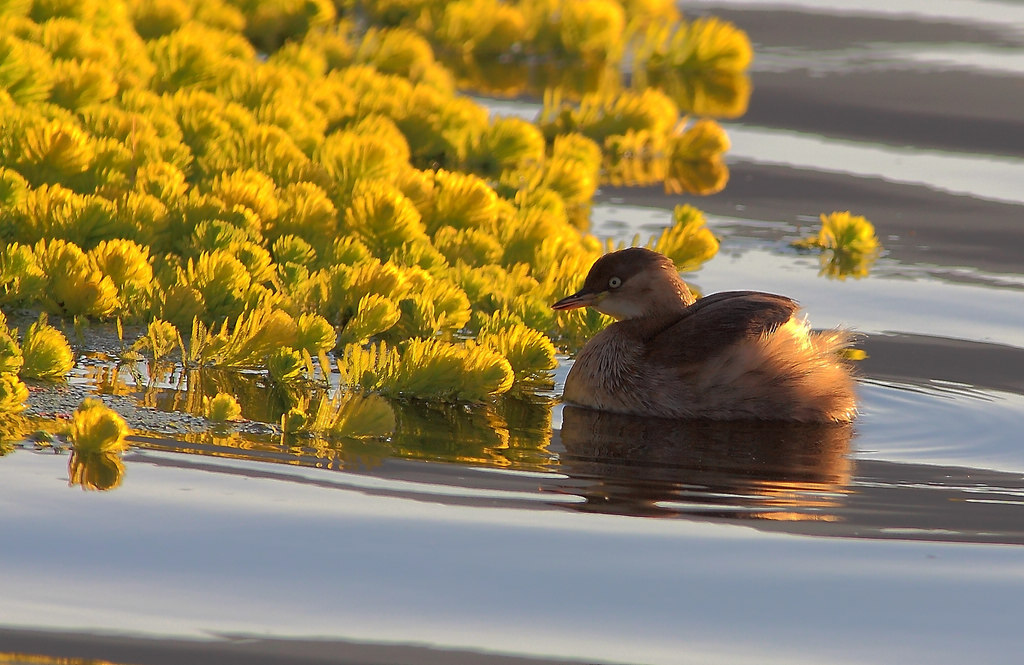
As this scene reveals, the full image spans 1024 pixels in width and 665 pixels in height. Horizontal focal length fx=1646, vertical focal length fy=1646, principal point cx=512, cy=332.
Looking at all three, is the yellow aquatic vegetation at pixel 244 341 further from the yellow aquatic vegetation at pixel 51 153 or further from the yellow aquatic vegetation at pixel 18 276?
the yellow aquatic vegetation at pixel 51 153

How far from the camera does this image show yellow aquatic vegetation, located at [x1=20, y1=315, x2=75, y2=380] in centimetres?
564

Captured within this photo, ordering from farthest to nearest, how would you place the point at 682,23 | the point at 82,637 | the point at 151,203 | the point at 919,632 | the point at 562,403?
the point at 682,23
the point at 151,203
the point at 562,403
the point at 919,632
the point at 82,637

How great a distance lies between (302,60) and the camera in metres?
10.3

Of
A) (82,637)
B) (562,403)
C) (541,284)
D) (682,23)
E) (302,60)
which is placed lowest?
(82,637)

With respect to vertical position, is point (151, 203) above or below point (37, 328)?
above

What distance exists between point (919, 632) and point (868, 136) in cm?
724

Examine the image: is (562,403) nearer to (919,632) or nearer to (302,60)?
(919,632)

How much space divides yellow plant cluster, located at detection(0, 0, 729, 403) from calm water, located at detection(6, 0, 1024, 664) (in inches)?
17.9

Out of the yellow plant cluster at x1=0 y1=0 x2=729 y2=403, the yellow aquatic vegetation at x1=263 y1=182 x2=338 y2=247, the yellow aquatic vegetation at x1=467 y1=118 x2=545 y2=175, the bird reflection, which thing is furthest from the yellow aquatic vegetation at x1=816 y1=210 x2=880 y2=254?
the yellow aquatic vegetation at x1=263 y1=182 x2=338 y2=247

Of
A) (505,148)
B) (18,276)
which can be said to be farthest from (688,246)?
(18,276)

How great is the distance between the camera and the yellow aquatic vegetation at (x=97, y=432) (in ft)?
16.4

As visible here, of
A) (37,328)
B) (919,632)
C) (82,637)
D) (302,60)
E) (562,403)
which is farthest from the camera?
(302,60)

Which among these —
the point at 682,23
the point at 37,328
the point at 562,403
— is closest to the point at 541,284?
the point at 562,403

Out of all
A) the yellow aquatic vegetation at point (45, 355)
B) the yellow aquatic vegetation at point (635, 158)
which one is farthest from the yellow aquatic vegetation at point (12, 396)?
the yellow aquatic vegetation at point (635, 158)
